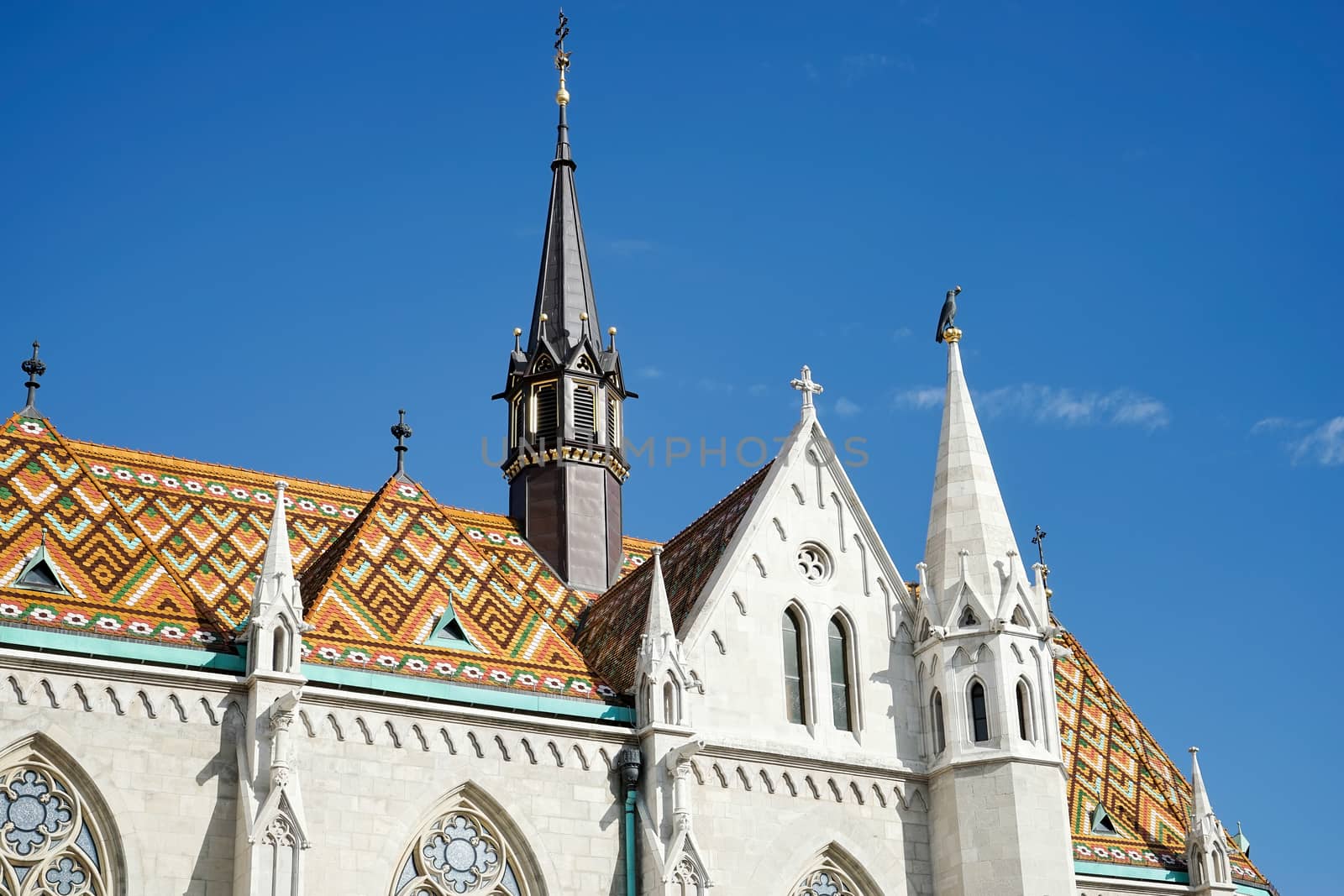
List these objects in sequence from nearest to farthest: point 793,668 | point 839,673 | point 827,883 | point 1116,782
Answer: point 827,883 < point 793,668 < point 839,673 < point 1116,782

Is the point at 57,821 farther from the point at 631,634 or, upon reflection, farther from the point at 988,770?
the point at 988,770

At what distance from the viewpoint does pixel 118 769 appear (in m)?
23.8

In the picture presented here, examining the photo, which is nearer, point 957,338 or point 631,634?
point 631,634

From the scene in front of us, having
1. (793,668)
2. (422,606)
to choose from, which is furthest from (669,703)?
(422,606)

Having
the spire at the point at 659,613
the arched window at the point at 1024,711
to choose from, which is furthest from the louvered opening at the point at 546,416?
the arched window at the point at 1024,711

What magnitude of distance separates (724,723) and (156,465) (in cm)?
1012

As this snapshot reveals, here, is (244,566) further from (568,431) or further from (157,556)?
(568,431)

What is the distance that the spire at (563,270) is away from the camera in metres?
37.2

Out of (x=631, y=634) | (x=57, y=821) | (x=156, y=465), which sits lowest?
(x=57, y=821)

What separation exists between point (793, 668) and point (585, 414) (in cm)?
887

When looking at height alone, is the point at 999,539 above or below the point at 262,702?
above

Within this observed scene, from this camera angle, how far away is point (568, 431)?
35969mm

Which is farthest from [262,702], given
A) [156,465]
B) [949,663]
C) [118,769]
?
[949,663]

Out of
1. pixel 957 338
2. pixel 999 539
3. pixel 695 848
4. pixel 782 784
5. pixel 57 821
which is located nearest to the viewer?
pixel 57 821
